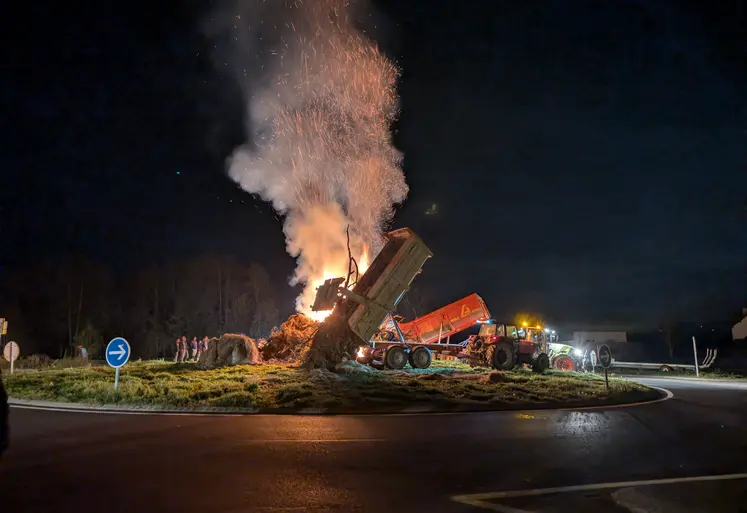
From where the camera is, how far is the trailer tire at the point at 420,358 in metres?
22.8

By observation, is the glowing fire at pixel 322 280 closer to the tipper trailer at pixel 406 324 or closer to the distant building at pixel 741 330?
the tipper trailer at pixel 406 324

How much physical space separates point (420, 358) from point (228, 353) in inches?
343

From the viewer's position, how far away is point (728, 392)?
18.8m

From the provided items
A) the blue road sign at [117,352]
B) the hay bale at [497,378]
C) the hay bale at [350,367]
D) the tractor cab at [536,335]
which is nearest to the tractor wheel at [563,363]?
the tractor cab at [536,335]

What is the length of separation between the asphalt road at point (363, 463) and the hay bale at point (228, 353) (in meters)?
11.2

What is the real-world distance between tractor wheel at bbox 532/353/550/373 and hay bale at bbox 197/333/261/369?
1284 centimetres

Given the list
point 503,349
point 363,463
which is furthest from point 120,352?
point 503,349

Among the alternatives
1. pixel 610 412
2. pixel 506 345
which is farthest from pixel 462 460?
pixel 506 345

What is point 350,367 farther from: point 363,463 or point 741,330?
point 741,330

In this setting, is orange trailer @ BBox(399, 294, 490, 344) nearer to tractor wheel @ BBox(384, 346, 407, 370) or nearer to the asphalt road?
tractor wheel @ BBox(384, 346, 407, 370)

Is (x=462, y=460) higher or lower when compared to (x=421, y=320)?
lower

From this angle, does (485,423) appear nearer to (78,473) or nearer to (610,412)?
(610,412)

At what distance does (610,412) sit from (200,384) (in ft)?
38.5

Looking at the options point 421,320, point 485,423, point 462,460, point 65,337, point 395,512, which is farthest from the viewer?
point 65,337
